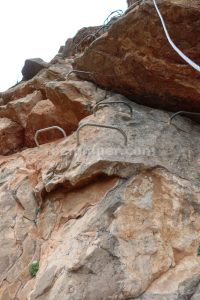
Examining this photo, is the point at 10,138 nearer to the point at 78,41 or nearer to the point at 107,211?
the point at 107,211

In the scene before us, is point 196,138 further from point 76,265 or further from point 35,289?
point 35,289

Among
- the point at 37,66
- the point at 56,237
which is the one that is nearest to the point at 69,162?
the point at 56,237

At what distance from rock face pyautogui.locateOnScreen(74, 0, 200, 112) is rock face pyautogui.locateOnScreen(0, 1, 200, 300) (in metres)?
0.28

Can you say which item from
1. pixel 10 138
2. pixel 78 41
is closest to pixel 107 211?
pixel 10 138

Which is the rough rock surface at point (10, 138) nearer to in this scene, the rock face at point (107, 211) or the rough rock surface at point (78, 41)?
the rock face at point (107, 211)

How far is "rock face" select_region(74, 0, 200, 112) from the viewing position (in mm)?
5668

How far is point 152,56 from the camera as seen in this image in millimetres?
6246

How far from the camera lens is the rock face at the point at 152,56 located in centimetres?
567

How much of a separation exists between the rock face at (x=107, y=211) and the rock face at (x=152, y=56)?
28 centimetres

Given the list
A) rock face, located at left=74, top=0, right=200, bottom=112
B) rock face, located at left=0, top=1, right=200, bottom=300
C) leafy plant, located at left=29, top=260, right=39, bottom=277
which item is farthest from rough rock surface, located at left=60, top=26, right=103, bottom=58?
leafy plant, located at left=29, top=260, right=39, bottom=277

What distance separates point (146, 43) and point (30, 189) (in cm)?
310

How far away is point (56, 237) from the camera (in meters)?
5.48

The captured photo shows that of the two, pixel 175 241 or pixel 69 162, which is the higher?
pixel 69 162

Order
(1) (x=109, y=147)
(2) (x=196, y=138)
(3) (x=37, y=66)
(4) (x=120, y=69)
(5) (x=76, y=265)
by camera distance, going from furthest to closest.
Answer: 1. (3) (x=37, y=66)
2. (4) (x=120, y=69)
3. (2) (x=196, y=138)
4. (1) (x=109, y=147)
5. (5) (x=76, y=265)
